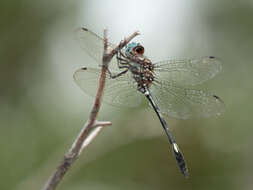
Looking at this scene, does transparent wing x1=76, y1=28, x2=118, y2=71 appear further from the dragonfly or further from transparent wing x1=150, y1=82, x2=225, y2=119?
transparent wing x1=150, y1=82, x2=225, y2=119

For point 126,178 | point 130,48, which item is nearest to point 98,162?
point 126,178

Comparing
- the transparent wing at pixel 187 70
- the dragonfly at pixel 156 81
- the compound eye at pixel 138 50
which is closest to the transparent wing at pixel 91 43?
the dragonfly at pixel 156 81

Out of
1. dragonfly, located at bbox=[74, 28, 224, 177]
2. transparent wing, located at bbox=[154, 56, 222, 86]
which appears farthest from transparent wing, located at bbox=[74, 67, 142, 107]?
transparent wing, located at bbox=[154, 56, 222, 86]

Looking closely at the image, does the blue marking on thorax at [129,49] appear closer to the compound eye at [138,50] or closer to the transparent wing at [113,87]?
the compound eye at [138,50]

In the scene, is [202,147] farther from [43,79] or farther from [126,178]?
[43,79]

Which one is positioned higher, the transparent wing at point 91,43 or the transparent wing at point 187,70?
the transparent wing at point 91,43

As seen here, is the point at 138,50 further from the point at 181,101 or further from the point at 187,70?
the point at 181,101
